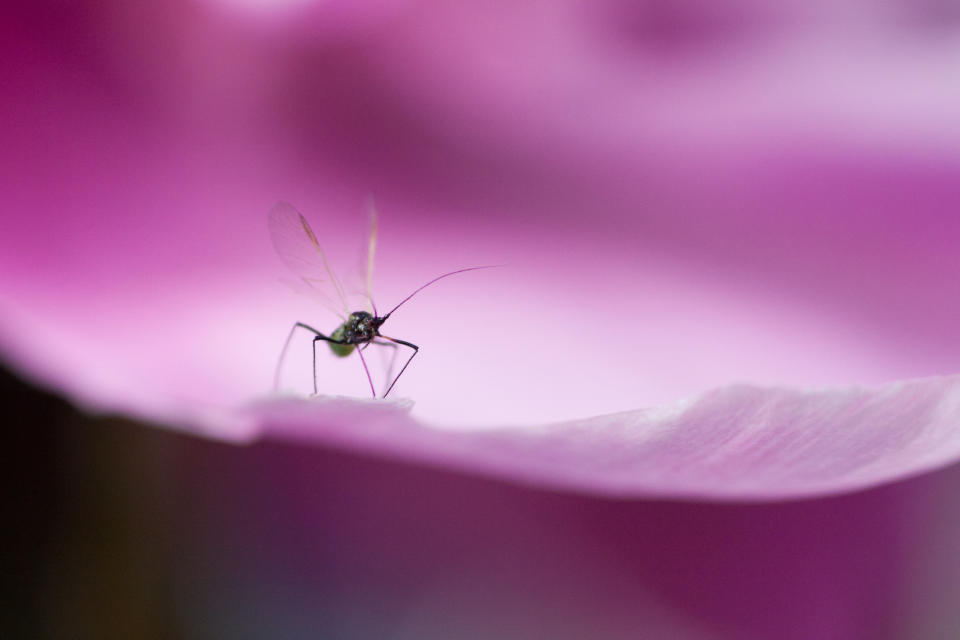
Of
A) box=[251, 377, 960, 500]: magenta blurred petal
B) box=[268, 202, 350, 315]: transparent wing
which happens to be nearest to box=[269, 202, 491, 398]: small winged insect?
box=[268, 202, 350, 315]: transparent wing

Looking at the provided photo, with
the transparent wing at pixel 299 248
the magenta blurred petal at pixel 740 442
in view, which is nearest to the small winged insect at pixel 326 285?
the transparent wing at pixel 299 248

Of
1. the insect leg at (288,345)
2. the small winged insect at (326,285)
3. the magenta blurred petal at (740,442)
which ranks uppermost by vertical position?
the small winged insect at (326,285)

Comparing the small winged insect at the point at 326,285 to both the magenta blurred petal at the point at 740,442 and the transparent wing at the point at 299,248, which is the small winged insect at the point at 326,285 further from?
the magenta blurred petal at the point at 740,442

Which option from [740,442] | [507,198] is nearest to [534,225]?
[507,198]

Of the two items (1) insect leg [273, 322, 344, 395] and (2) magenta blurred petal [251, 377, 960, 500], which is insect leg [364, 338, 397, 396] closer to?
(1) insect leg [273, 322, 344, 395]

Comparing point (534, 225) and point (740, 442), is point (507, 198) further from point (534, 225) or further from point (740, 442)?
point (740, 442)

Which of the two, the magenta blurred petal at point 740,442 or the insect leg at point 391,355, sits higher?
the insect leg at point 391,355

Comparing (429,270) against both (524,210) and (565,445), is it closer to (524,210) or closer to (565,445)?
(524,210)

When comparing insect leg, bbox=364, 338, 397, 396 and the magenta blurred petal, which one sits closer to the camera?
the magenta blurred petal
